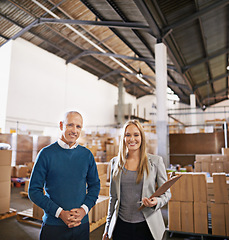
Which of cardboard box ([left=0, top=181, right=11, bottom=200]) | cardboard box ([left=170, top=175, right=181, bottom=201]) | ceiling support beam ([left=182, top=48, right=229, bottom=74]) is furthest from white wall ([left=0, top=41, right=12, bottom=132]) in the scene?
cardboard box ([left=170, top=175, right=181, bottom=201])

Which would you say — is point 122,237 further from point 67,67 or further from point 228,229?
point 67,67

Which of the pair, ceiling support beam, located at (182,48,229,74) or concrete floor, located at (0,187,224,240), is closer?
concrete floor, located at (0,187,224,240)

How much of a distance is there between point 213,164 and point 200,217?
280cm

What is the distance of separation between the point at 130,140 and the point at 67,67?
13055 mm

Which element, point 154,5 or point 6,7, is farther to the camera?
point 6,7

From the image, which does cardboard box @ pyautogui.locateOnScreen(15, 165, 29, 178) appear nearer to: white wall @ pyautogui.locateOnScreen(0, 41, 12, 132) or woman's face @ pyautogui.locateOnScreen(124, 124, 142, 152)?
white wall @ pyautogui.locateOnScreen(0, 41, 12, 132)

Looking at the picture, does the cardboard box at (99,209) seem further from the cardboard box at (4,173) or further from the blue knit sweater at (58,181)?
the blue knit sweater at (58,181)

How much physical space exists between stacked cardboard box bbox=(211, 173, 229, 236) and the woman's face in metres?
2.51

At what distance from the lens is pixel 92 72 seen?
53.3 ft

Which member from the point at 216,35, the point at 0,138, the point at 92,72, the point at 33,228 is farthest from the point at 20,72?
the point at 216,35

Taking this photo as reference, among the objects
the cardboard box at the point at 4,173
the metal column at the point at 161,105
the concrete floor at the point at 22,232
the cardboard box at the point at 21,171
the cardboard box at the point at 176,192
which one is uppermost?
the metal column at the point at 161,105

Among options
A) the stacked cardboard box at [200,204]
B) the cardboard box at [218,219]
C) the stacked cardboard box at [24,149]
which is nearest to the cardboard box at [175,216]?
the stacked cardboard box at [200,204]

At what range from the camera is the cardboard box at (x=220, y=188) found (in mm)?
3602

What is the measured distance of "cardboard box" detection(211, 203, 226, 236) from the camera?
11.7ft
